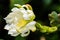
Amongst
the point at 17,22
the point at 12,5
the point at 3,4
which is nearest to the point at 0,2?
the point at 3,4

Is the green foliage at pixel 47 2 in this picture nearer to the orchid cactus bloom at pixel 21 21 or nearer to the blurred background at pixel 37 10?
the blurred background at pixel 37 10

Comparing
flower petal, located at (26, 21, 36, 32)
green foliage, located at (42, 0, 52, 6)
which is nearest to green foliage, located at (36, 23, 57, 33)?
flower petal, located at (26, 21, 36, 32)

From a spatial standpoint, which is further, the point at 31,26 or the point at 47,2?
the point at 47,2

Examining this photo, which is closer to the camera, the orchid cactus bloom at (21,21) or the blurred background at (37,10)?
the orchid cactus bloom at (21,21)

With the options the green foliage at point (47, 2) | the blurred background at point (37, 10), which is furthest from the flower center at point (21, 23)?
the green foliage at point (47, 2)

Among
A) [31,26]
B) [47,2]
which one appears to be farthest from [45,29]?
[47,2]

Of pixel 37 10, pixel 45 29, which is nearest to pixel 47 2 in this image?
pixel 37 10

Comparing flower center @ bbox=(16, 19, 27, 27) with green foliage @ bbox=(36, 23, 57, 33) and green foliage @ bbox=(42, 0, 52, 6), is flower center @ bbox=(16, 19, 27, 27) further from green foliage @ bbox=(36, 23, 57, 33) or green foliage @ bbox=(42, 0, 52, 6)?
green foliage @ bbox=(42, 0, 52, 6)

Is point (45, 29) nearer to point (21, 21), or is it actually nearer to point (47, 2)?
point (21, 21)
